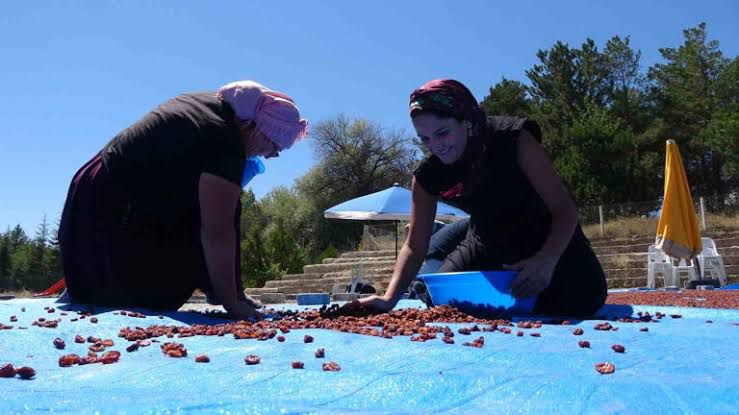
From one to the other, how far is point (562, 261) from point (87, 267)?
2.00 metres

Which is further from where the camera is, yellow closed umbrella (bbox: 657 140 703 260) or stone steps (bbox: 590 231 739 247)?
stone steps (bbox: 590 231 739 247)

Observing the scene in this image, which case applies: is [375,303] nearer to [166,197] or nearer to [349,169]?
[166,197]

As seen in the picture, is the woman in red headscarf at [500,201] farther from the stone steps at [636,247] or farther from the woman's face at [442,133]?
the stone steps at [636,247]

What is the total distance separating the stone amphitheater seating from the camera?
43.9 feet

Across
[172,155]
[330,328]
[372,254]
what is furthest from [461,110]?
[372,254]

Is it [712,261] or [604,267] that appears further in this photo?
[604,267]

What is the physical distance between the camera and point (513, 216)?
8.80 ft

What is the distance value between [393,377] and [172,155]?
1.73m

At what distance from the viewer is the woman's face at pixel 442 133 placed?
97.3 inches

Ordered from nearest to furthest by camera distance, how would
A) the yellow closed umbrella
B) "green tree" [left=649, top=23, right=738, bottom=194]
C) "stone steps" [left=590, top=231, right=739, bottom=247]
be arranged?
the yellow closed umbrella
"stone steps" [left=590, top=231, right=739, bottom=247]
"green tree" [left=649, top=23, right=738, bottom=194]

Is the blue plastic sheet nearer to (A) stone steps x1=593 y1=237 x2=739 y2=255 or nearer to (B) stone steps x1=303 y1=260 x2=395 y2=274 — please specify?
(B) stone steps x1=303 y1=260 x2=395 y2=274

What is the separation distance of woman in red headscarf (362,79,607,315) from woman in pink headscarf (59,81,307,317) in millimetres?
605

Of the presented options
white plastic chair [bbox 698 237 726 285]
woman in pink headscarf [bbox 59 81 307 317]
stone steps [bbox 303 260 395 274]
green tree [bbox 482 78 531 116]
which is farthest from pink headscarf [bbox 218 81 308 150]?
green tree [bbox 482 78 531 116]

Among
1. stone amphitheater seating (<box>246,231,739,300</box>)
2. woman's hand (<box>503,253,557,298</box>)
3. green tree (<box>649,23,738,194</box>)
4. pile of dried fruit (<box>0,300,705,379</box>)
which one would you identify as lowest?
stone amphitheater seating (<box>246,231,739,300</box>)
